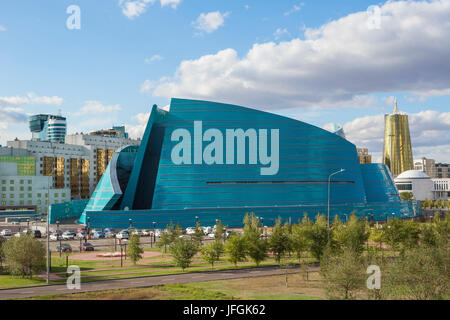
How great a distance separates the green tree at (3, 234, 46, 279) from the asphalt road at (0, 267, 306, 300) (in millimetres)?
4772

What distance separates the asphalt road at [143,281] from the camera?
38.2 meters

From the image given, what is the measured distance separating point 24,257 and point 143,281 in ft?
41.0

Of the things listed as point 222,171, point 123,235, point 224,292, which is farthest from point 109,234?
point 224,292

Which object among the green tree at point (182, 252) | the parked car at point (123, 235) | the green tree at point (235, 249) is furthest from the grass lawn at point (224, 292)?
the parked car at point (123, 235)

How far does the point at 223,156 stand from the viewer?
100625 mm

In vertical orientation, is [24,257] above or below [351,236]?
below

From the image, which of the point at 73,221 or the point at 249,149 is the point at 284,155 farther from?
the point at 73,221

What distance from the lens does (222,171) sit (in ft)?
331

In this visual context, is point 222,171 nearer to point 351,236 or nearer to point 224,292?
point 351,236

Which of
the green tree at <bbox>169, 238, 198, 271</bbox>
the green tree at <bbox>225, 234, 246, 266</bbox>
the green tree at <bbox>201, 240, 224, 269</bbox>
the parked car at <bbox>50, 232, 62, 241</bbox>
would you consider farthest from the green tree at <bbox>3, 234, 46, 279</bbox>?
the parked car at <bbox>50, 232, 62, 241</bbox>

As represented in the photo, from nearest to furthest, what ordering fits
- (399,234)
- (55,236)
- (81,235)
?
(399,234), (55,236), (81,235)

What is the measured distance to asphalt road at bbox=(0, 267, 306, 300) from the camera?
125 ft

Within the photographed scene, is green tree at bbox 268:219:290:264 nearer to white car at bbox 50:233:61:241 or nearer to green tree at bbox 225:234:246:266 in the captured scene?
green tree at bbox 225:234:246:266
